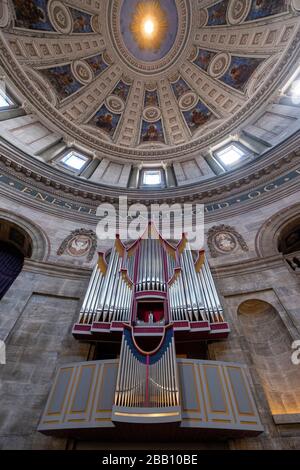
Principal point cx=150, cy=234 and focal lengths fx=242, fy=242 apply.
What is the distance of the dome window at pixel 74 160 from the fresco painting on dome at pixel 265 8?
15.9 meters

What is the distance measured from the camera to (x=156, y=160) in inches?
706

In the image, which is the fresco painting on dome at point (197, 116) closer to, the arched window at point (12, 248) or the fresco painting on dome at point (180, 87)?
the fresco painting on dome at point (180, 87)

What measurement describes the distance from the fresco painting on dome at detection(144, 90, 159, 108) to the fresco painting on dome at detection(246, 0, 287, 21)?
879cm

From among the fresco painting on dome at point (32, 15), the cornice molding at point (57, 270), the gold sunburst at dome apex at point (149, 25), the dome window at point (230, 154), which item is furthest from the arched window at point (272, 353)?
the gold sunburst at dome apex at point (149, 25)

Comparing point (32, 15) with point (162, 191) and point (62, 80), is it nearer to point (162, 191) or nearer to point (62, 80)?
point (62, 80)

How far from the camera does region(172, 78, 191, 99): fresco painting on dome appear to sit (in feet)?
71.4

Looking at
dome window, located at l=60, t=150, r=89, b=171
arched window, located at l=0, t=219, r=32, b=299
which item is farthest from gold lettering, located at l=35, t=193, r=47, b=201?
dome window, located at l=60, t=150, r=89, b=171

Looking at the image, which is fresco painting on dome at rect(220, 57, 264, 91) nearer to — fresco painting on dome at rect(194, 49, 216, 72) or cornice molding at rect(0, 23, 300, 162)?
fresco painting on dome at rect(194, 49, 216, 72)

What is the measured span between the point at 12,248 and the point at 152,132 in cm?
1583

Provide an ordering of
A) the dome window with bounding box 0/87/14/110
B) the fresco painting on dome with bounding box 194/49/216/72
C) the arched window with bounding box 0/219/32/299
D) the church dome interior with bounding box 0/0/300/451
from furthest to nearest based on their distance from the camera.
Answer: the fresco painting on dome with bounding box 194/49/216/72
the dome window with bounding box 0/87/14/110
the arched window with bounding box 0/219/32/299
the church dome interior with bounding box 0/0/300/451

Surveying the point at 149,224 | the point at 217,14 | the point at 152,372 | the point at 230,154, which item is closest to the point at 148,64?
the point at 217,14

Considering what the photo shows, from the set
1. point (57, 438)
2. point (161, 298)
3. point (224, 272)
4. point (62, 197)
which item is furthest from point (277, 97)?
point (57, 438)

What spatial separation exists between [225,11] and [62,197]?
66.7ft

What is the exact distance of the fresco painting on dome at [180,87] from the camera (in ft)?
71.4
